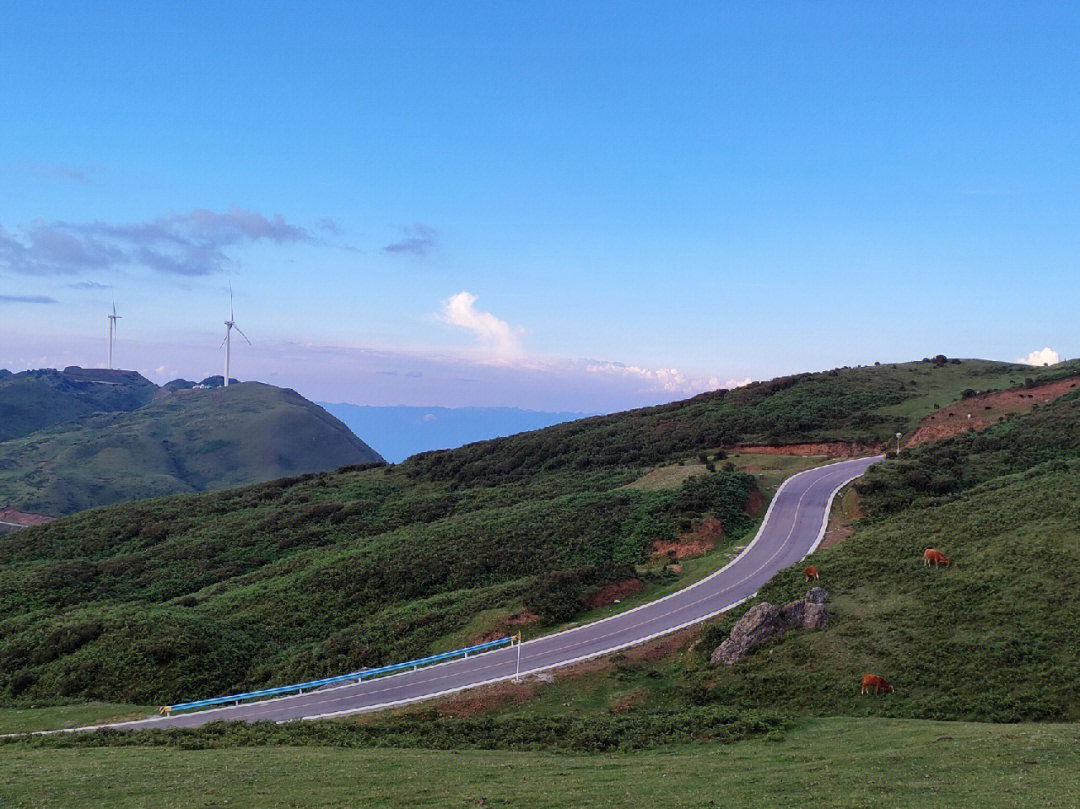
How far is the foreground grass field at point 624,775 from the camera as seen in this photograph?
16.3 meters

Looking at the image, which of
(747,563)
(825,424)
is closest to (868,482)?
(747,563)

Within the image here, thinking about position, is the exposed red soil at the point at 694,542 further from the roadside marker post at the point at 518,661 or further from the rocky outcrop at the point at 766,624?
the rocky outcrop at the point at 766,624

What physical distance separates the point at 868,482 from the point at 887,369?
61.7m

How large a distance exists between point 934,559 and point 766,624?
9222 millimetres

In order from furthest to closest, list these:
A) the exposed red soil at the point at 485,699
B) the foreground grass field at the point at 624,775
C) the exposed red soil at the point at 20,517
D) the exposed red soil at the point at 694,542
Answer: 1. the exposed red soil at the point at 20,517
2. the exposed red soil at the point at 694,542
3. the exposed red soil at the point at 485,699
4. the foreground grass field at the point at 624,775

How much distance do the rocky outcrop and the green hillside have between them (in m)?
3.34

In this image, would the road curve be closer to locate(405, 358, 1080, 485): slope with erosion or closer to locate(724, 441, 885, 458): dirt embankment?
locate(724, 441, 885, 458): dirt embankment

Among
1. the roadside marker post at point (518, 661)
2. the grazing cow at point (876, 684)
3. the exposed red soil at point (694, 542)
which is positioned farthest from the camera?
the exposed red soil at point (694, 542)

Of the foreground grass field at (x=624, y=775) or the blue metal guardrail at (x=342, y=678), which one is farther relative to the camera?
the blue metal guardrail at (x=342, y=678)

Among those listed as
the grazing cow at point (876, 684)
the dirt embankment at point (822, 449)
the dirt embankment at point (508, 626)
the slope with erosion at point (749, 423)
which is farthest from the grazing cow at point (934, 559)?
the slope with erosion at point (749, 423)

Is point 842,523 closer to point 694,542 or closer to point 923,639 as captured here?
point 694,542

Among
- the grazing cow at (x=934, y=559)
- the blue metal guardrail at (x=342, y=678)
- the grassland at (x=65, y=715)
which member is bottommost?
the grassland at (x=65, y=715)

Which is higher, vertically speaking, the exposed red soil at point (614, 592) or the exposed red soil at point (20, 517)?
the exposed red soil at point (614, 592)

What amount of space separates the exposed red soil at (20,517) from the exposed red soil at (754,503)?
15022 cm
